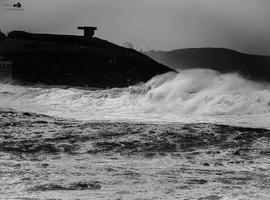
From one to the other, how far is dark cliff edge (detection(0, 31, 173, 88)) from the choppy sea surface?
52.5ft

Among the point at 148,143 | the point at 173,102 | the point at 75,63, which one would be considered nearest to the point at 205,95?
the point at 173,102

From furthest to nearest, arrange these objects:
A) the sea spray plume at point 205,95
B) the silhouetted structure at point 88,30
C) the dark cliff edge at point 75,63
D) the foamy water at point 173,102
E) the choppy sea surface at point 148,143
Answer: the silhouetted structure at point 88,30 < the dark cliff edge at point 75,63 < the sea spray plume at point 205,95 < the foamy water at point 173,102 < the choppy sea surface at point 148,143

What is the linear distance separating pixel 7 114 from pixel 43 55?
25.5 meters

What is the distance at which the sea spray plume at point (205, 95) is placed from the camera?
19.8 m

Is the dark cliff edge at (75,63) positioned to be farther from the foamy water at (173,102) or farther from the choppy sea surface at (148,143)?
the choppy sea surface at (148,143)

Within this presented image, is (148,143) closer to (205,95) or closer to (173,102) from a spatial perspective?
(205,95)

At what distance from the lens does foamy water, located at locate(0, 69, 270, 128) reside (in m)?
19.2

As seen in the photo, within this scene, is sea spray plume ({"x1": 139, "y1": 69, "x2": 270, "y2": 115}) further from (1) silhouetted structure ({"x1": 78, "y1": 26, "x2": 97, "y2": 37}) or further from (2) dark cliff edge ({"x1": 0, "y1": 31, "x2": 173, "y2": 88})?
(1) silhouetted structure ({"x1": 78, "y1": 26, "x2": 97, "y2": 37})

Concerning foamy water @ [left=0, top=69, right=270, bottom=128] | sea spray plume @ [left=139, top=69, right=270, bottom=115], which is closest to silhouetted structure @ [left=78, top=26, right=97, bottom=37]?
foamy water @ [left=0, top=69, right=270, bottom=128]

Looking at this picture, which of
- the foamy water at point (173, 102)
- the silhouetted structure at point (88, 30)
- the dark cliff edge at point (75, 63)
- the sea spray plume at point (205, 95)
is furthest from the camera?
the silhouetted structure at point (88, 30)

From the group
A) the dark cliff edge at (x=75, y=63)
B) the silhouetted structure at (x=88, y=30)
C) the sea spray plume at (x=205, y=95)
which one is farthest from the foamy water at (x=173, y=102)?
the silhouetted structure at (x=88, y=30)

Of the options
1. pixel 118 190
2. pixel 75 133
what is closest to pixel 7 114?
pixel 75 133

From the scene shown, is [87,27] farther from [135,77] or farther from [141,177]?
[141,177]

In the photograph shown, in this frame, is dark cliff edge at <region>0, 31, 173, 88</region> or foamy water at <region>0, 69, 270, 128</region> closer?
foamy water at <region>0, 69, 270, 128</region>
